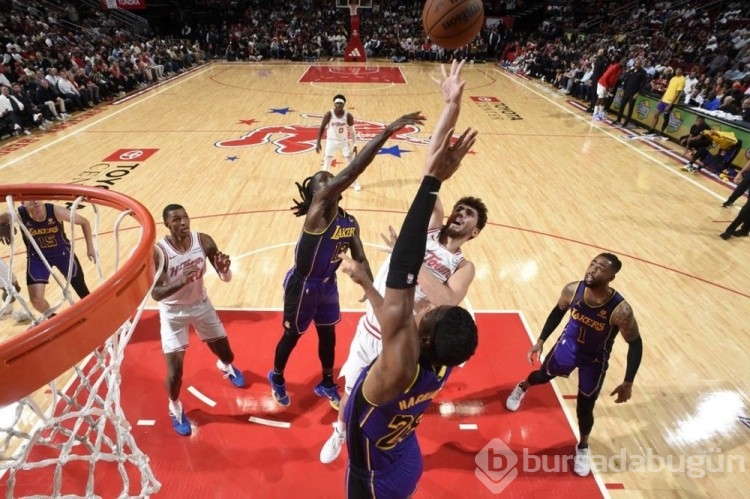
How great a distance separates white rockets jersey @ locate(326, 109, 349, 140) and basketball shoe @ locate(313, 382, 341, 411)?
515 cm

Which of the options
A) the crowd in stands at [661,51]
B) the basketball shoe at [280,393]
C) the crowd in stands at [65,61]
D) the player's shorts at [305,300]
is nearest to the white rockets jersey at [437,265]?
the player's shorts at [305,300]

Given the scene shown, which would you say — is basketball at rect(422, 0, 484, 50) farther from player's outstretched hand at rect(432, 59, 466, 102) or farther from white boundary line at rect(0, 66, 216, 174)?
white boundary line at rect(0, 66, 216, 174)

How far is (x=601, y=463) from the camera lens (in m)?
3.62

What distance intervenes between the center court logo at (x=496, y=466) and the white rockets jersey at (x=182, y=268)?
101 inches

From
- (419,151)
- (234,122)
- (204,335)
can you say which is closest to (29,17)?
(234,122)

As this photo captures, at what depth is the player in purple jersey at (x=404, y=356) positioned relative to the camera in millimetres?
1701

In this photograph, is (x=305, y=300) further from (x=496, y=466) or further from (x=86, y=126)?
(x=86, y=126)

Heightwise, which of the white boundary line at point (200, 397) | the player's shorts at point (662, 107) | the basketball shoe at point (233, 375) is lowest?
the white boundary line at point (200, 397)

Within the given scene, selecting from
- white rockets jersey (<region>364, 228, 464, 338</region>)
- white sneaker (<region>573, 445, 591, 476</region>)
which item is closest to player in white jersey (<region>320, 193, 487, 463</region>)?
white rockets jersey (<region>364, 228, 464, 338</region>)

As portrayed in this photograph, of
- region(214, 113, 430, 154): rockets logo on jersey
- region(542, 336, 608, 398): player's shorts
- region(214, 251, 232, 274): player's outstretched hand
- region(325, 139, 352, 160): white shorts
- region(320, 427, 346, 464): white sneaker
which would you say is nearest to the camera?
region(542, 336, 608, 398): player's shorts

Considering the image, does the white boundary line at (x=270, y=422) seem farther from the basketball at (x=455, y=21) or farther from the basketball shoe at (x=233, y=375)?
the basketball at (x=455, y=21)

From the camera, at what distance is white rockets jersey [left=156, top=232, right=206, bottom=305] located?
3.53 m

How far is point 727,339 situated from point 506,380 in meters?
2.72

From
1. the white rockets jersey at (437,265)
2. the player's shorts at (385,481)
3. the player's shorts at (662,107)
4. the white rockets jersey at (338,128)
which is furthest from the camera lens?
the player's shorts at (662,107)
